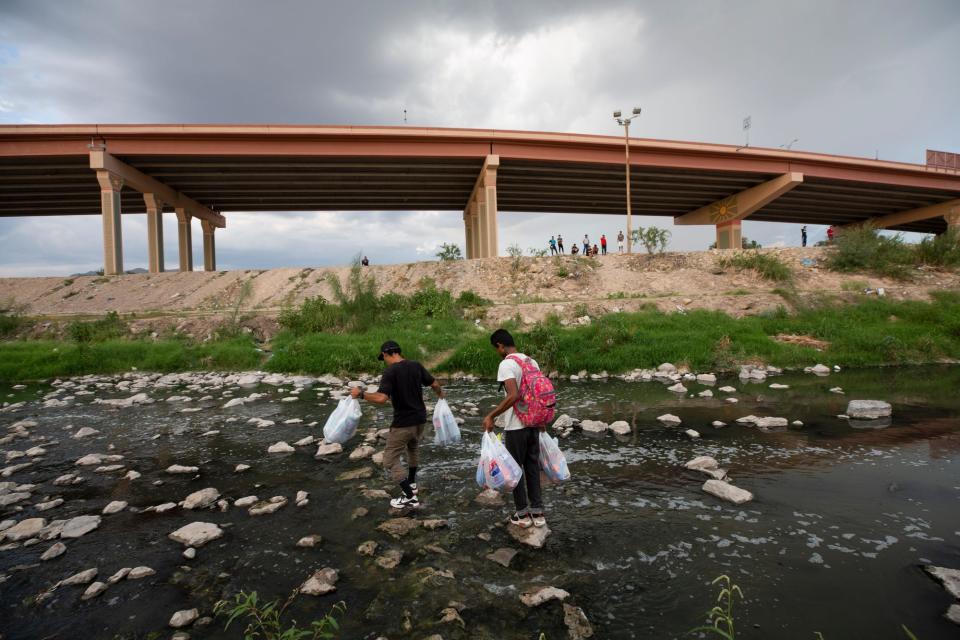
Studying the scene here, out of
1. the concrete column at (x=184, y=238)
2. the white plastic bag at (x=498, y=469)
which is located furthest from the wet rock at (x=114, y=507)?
the concrete column at (x=184, y=238)

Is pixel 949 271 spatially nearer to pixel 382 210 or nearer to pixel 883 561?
pixel 883 561

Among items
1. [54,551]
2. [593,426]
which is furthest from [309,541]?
[593,426]

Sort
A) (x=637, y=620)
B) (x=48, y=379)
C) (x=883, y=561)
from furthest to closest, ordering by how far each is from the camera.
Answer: (x=48, y=379)
(x=883, y=561)
(x=637, y=620)

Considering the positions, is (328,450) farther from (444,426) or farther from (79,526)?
(79,526)

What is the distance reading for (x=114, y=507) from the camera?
4.95 meters

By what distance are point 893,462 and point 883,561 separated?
307cm

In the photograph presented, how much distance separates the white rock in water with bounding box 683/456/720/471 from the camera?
5.77 m

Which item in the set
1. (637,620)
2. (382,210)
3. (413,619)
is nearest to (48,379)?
(413,619)

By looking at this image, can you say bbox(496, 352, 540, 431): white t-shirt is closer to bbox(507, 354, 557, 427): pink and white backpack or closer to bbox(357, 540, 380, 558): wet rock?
bbox(507, 354, 557, 427): pink and white backpack

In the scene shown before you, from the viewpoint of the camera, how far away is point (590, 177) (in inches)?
1259

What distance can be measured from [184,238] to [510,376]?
1429 inches

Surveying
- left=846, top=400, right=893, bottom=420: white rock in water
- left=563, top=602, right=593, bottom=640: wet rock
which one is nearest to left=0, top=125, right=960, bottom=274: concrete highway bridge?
left=846, top=400, right=893, bottom=420: white rock in water

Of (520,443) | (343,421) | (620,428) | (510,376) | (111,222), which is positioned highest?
(111,222)

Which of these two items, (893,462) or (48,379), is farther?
(48,379)
